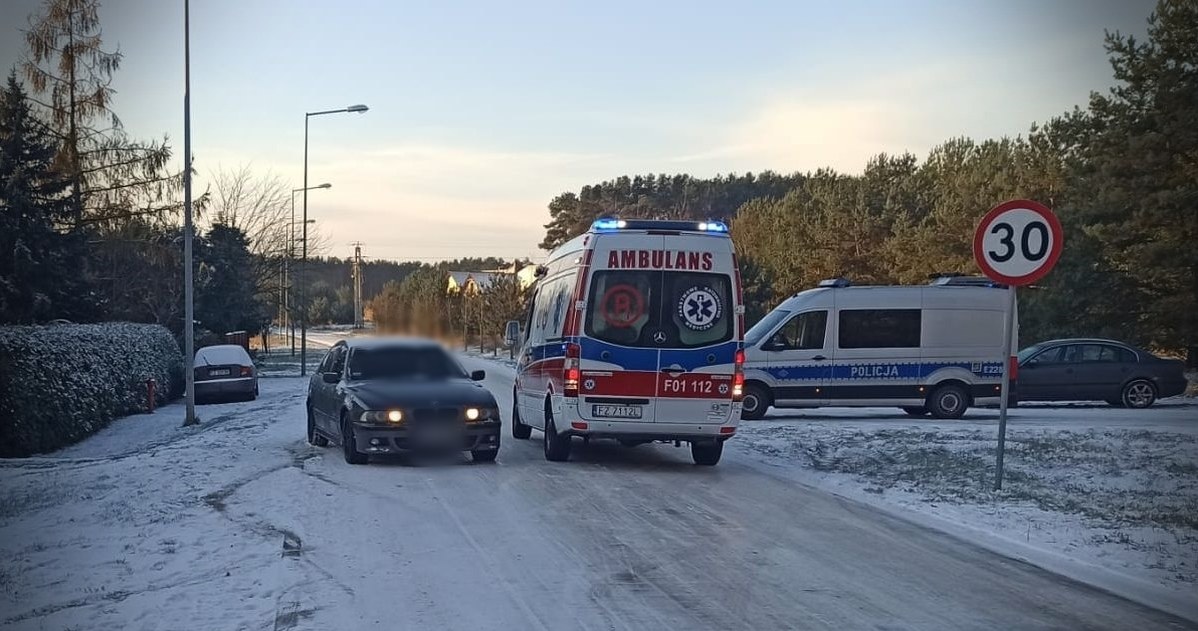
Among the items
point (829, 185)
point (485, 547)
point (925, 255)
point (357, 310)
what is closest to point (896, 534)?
point (485, 547)

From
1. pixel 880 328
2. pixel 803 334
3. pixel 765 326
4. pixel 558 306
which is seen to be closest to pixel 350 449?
pixel 558 306

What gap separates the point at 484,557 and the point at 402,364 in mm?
5518

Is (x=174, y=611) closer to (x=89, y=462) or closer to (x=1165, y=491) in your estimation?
(x=89, y=462)

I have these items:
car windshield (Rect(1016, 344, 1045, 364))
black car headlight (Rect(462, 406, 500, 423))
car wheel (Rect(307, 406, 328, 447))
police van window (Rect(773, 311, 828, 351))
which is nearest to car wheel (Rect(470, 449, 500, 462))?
black car headlight (Rect(462, 406, 500, 423))

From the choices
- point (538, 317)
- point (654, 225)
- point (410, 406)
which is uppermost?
point (654, 225)

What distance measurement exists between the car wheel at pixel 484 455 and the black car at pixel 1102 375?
13.7m

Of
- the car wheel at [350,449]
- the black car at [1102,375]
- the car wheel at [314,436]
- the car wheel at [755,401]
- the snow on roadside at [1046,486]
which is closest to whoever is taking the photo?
the snow on roadside at [1046,486]

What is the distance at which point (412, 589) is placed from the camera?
6.91 metres

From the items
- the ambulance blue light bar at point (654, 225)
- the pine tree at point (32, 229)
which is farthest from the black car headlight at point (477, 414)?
the pine tree at point (32, 229)

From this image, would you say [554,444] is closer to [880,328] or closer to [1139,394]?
[880,328]

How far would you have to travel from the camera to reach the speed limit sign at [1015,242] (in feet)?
34.9

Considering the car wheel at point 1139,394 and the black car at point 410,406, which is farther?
the car wheel at point 1139,394

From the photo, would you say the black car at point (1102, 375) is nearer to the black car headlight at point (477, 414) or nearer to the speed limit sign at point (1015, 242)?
the speed limit sign at point (1015, 242)

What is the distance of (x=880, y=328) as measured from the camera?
788 inches
